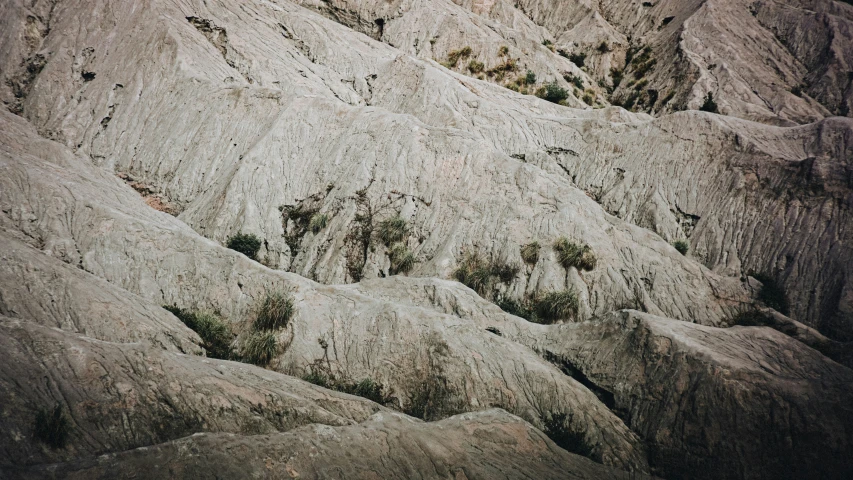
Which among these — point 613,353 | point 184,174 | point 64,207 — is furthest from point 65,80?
point 613,353

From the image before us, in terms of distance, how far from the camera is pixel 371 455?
1227 centimetres

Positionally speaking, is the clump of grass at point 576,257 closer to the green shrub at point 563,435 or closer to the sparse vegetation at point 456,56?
the green shrub at point 563,435

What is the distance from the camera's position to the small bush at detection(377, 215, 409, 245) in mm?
25641

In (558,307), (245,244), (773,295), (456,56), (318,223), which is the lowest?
(245,244)

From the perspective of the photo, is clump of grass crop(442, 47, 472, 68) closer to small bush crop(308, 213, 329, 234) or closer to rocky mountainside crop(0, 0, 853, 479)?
rocky mountainside crop(0, 0, 853, 479)

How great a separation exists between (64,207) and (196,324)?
6.71 metres

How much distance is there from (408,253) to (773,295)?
15380mm

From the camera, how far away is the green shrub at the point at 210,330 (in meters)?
17.5

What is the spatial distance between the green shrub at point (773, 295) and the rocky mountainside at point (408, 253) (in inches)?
4.2

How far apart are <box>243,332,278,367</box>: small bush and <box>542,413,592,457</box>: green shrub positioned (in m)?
8.60

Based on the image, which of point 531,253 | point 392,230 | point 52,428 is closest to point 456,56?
point 392,230

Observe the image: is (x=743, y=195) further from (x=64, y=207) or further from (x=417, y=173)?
(x=64, y=207)

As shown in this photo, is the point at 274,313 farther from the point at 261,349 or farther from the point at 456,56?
the point at 456,56

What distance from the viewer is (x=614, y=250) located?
2439cm
